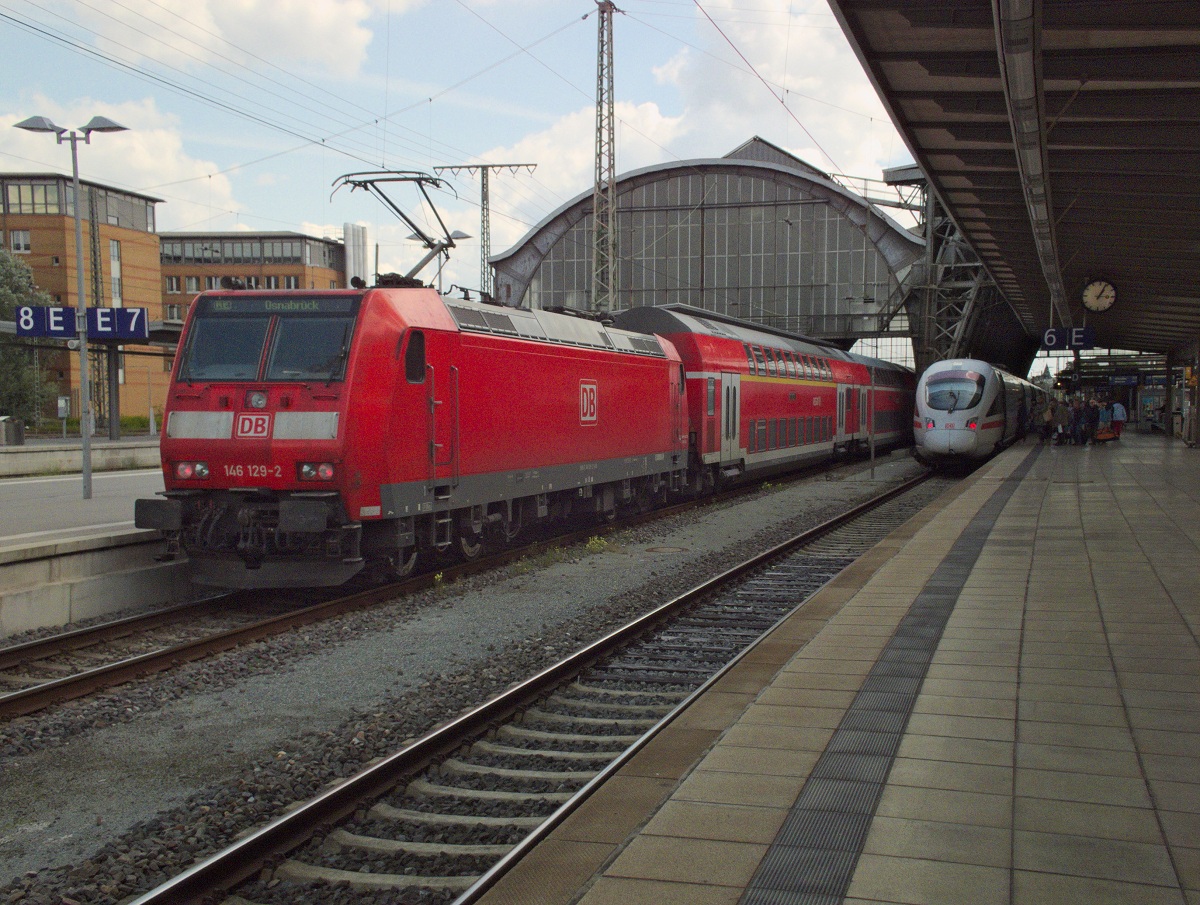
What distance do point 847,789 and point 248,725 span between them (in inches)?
151

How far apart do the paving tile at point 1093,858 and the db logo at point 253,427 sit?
26.1 ft

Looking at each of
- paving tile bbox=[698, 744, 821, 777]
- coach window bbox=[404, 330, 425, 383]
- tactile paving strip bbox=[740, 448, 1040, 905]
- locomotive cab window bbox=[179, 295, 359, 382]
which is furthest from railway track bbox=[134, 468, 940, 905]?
locomotive cab window bbox=[179, 295, 359, 382]

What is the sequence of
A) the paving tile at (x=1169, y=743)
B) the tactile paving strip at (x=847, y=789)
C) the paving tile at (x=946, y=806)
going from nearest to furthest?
the tactile paving strip at (x=847, y=789) → the paving tile at (x=946, y=806) → the paving tile at (x=1169, y=743)

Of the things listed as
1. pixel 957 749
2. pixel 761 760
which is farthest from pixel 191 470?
pixel 957 749

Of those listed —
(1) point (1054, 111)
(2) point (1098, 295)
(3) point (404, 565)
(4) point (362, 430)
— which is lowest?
(3) point (404, 565)

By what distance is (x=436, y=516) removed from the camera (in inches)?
459

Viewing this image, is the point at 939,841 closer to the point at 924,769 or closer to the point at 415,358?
the point at 924,769

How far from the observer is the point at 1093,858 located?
151 inches

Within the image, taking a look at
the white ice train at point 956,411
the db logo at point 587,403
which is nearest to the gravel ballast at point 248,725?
the db logo at point 587,403

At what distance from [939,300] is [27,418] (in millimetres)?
43066

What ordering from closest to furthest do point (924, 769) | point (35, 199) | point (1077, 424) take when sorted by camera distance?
point (924, 769), point (1077, 424), point (35, 199)

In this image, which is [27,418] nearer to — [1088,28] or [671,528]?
[671,528]

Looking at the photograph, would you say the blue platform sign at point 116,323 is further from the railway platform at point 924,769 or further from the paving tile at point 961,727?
the paving tile at point 961,727

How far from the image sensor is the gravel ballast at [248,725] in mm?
4824
